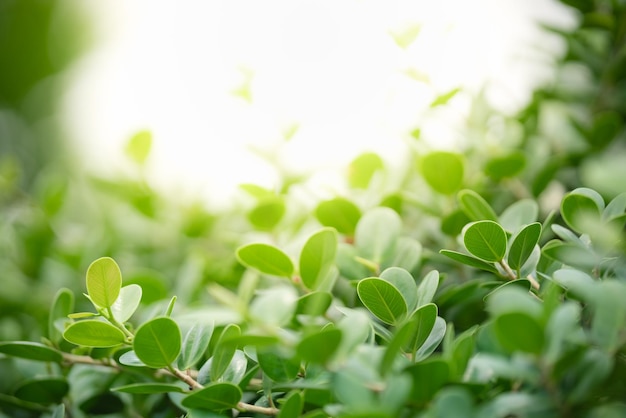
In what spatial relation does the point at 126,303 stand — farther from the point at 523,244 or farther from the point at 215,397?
the point at 523,244

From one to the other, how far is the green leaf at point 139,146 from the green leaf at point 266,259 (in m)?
0.49

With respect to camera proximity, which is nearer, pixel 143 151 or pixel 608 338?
pixel 608 338

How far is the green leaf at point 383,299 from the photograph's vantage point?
42 cm

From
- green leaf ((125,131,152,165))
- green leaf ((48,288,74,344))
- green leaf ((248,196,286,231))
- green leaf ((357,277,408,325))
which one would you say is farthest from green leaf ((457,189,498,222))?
green leaf ((125,131,152,165))

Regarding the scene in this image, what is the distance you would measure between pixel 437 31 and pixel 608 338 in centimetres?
45

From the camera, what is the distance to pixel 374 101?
0.80 meters

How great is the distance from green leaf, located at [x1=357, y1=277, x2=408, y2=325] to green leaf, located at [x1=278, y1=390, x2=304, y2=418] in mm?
92

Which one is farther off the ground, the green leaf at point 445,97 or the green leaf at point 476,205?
the green leaf at point 445,97

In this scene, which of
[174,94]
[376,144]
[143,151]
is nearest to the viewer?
[376,144]

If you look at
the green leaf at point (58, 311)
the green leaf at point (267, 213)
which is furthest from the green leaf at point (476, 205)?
the green leaf at point (58, 311)

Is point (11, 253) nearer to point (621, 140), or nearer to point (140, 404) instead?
point (140, 404)

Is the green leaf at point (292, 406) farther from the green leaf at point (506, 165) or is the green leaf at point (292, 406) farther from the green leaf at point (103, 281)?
the green leaf at point (506, 165)

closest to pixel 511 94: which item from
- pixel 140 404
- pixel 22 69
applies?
pixel 140 404

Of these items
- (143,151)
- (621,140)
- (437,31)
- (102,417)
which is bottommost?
(102,417)
